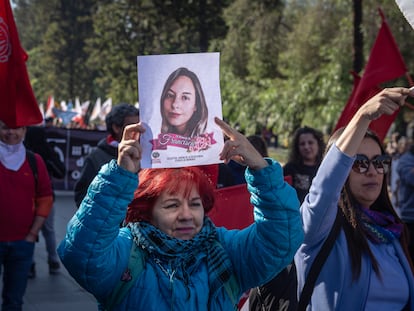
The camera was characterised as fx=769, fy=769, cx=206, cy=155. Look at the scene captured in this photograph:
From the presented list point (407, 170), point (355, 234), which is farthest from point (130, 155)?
point (407, 170)

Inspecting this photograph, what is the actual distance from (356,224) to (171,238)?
33.8 inches

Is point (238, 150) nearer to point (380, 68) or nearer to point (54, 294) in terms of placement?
point (54, 294)

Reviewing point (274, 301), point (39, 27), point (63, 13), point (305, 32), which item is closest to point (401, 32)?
point (305, 32)

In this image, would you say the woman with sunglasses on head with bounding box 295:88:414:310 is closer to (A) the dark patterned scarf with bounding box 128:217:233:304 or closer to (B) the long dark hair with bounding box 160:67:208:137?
(A) the dark patterned scarf with bounding box 128:217:233:304

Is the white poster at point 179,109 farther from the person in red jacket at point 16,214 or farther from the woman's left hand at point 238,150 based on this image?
the person in red jacket at point 16,214

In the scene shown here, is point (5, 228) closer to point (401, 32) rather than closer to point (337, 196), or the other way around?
point (337, 196)

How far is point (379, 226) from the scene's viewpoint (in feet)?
10.2

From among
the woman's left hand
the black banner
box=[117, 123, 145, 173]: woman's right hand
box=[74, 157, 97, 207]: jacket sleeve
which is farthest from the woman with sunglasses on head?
the black banner

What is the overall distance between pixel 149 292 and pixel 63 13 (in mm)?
57536

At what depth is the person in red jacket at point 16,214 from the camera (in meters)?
5.25

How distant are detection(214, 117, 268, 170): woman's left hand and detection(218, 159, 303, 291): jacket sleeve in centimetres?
3

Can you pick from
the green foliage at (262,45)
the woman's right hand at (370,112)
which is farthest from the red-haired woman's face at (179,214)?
the green foliage at (262,45)

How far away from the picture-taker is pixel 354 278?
9.59 ft

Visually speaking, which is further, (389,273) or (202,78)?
(389,273)
